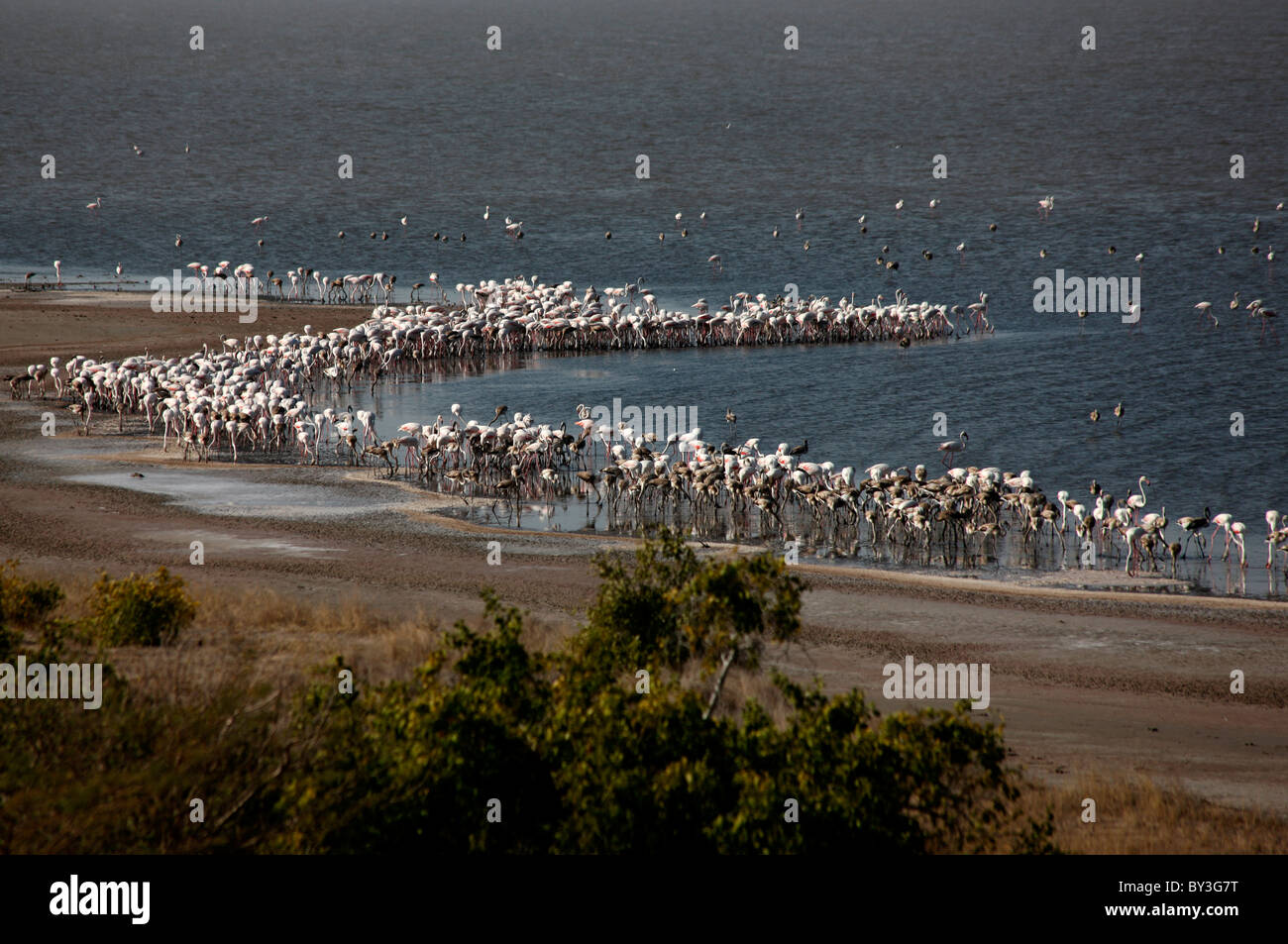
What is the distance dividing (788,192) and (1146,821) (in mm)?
101576

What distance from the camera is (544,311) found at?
182 feet

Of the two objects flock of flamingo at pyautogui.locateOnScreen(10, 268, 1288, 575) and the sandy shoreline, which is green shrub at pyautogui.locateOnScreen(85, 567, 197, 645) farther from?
flock of flamingo at pyautogui.locateOnScreen(10, 268, 1288, 575)

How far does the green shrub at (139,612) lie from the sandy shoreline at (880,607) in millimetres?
3895

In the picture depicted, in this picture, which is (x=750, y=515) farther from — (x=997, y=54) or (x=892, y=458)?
(x=997, y=54)

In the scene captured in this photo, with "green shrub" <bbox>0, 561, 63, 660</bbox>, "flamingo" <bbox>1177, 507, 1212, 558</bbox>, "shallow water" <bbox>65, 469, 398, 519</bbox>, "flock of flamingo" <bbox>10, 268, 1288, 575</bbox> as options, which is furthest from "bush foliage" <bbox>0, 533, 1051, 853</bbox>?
"shallow water" <bbox>65, 469, 398, 519</bbox>

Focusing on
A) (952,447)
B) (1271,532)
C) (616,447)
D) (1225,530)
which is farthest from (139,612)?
(952,447)

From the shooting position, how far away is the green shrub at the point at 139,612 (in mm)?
14938

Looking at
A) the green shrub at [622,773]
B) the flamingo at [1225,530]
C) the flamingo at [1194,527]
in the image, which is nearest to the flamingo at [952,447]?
the flamingo at [1194,527]

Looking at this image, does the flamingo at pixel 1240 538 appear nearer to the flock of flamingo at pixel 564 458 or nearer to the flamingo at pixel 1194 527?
the flock of flamingo at pixel 564 458

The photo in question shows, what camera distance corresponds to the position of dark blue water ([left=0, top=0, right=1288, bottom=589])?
41.8 m

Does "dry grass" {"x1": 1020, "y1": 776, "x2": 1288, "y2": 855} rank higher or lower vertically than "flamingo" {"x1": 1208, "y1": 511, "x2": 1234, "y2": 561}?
lower

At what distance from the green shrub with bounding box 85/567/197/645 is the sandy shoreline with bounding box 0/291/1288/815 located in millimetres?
3895

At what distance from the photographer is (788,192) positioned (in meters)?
110
